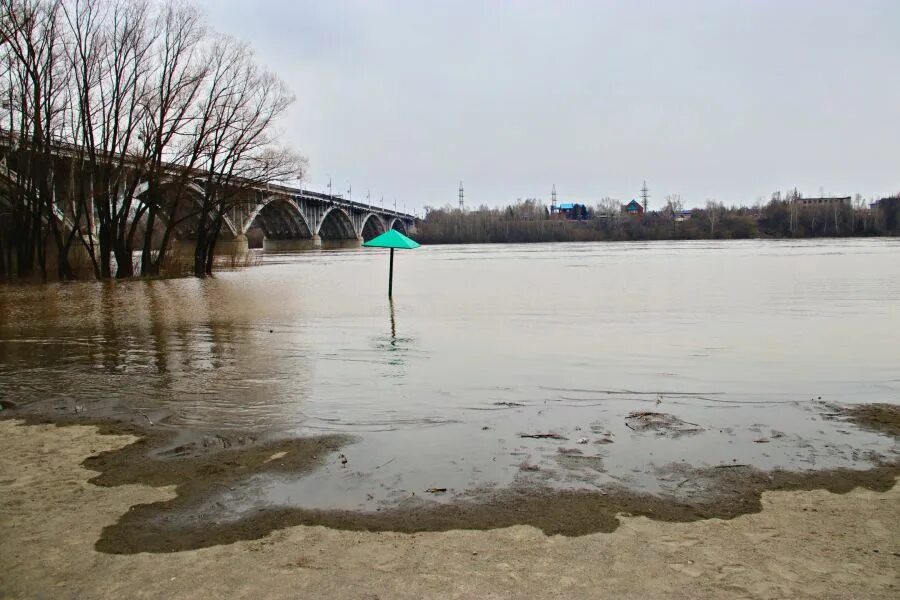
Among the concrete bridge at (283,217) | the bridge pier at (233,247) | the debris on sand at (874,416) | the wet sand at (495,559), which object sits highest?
the concrete bridge at (283,217)

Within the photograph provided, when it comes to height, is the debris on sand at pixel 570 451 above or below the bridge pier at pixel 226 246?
below

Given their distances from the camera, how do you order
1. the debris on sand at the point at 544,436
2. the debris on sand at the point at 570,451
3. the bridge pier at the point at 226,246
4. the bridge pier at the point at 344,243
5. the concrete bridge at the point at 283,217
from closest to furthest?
the debris on sand at the point at 570,451, the debris on sand at the point at 544,436, the concrete bridge at the point at 283,217, the bridge pier at the point at 226,246, the bridge pier at the point at 344,243

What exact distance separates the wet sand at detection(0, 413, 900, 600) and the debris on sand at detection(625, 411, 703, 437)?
1.71 meters

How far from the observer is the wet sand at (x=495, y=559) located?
3443 mm

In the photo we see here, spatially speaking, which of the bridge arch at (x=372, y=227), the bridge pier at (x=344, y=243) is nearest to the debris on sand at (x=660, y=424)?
the bridge pier at (x=344, y=243)

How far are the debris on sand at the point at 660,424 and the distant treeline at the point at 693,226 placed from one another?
117 meters

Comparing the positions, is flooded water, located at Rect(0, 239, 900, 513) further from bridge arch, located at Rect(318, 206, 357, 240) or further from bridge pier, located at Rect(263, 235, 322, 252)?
bridge arch, located at Rect(318, 206, 357, 240)

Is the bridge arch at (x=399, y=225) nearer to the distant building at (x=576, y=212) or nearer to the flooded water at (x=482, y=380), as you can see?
the distant building at (x=576, y=212)

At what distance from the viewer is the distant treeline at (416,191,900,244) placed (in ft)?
380

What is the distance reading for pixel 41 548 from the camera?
393cm

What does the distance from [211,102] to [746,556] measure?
3410 centimetres

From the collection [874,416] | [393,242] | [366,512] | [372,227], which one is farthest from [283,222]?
[366,512]

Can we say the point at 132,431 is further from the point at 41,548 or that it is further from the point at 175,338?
the point at 175,338

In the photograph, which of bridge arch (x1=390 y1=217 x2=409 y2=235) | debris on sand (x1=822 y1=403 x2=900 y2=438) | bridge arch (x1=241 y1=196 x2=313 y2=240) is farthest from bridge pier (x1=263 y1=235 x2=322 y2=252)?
debris on sand (x1=822 y1=403 x2=900 y2=438)
